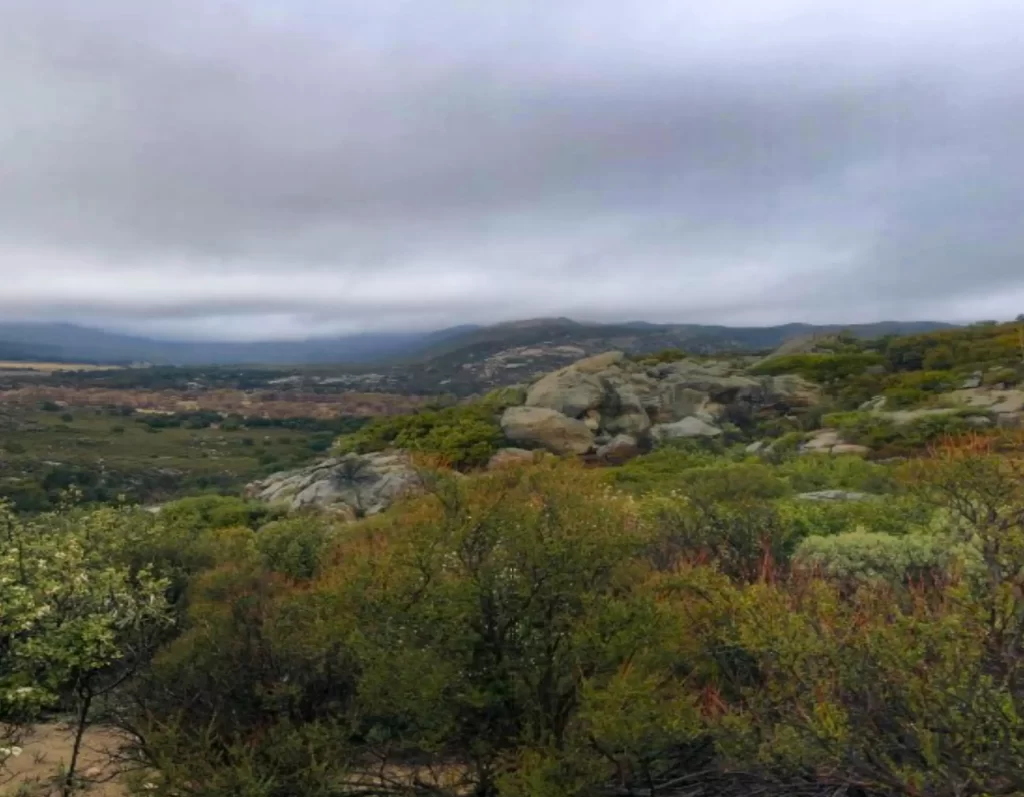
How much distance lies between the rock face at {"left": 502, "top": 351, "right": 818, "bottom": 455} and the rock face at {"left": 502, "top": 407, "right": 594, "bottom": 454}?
0.03 metres

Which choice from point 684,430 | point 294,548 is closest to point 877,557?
point 294,548

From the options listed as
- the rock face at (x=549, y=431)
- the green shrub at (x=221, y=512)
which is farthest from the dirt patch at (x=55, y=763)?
the rock face at (x=549, y=431)

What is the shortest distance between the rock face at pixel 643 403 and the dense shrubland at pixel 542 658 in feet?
57.4

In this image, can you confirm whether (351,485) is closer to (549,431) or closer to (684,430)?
(549,431)

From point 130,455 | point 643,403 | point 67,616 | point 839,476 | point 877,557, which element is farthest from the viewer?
point 130,455

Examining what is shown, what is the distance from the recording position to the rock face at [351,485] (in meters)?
20.8

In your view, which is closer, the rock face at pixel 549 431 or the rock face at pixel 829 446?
the rock face at pixel 829 446

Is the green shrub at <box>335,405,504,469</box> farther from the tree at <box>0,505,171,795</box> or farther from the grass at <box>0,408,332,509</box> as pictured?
the tree at <box>0,505,171,795</box>

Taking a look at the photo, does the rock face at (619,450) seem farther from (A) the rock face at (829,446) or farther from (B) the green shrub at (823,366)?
(B) the green shrub at (823,366)

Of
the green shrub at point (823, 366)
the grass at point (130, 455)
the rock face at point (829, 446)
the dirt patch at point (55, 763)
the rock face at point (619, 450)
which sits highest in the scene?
the green shrub at point (823, 366)

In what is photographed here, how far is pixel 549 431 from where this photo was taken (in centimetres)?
2789

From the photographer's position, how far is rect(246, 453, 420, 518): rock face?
2080cm

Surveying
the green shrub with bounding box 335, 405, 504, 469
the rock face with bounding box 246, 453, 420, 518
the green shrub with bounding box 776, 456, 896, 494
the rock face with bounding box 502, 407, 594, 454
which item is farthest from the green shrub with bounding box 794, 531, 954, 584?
the rock face with bounding box 502, 407, 594, 454

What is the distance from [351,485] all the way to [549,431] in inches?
299
